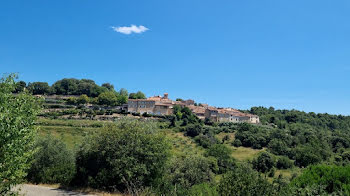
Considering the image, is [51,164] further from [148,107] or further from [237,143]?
[148,107]

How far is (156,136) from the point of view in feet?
47.3

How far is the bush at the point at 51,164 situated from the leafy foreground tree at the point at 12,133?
8.20m

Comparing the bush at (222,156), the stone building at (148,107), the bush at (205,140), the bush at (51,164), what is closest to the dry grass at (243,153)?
the bush at (222,156)

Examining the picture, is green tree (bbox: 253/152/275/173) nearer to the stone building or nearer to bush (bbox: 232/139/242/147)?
bush (bbox: 232/139/242/147)

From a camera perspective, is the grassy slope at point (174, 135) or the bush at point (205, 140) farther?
the bush at point (205, 140)

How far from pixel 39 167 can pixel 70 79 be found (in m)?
125

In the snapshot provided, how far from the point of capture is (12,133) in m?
6.12

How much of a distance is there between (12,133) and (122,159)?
7.16 m

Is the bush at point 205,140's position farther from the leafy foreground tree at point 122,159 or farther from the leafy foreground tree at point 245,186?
the leafy foreground tree at point 245,186

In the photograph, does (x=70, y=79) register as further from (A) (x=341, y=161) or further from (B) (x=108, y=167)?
(B) (x=108, y=167)

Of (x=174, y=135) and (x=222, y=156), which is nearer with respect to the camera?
(x=222, y=156)

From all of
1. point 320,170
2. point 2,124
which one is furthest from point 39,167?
point 320,170

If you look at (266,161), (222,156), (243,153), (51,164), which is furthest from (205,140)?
(51,164)

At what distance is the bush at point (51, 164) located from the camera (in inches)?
625
